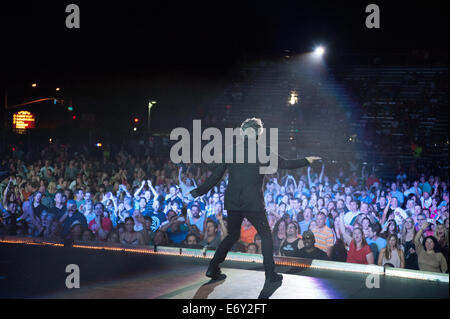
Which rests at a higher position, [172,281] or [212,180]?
[212,180]

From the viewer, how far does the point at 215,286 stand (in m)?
4.21

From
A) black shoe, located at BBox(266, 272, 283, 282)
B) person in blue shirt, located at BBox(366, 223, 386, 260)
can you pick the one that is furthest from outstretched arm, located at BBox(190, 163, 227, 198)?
person in blue shirt, located at BBox(366, 223, 386, 260)

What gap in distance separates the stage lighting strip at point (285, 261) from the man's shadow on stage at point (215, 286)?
3.58ft

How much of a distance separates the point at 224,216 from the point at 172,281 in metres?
2.81

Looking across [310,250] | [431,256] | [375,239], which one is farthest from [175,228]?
[431,256]

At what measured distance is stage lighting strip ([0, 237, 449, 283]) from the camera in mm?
4927

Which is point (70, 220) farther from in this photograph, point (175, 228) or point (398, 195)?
point (398, 195)

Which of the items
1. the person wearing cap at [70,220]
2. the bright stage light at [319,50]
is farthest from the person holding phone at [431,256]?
the bright stage light at [319,50]

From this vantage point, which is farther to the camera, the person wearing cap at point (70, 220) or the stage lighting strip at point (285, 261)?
the person wearing cap at point (70, 220)

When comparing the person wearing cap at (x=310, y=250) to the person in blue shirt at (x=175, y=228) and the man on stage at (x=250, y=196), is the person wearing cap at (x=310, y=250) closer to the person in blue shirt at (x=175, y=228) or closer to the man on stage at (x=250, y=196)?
the man on stage at (x=250, y=196)

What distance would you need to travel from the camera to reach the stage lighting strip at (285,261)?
4927mm

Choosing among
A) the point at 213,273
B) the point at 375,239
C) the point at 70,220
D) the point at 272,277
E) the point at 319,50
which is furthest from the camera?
the point at 319,50
